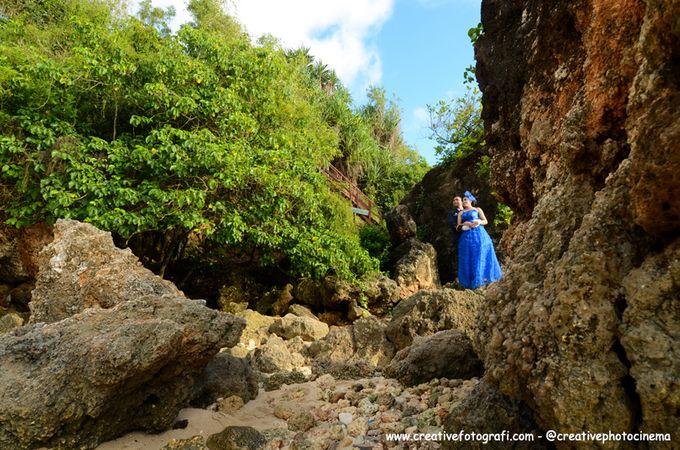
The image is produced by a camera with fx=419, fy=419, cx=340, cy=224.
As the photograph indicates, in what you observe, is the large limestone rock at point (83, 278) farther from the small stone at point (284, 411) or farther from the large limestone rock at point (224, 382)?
the small stone at point (284, 411)

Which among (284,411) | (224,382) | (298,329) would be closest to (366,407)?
(284,411)

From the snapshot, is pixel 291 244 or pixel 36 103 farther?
pixel 291 244

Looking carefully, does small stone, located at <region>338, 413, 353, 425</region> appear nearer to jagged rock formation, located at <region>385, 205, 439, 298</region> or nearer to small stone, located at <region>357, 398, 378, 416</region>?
small stone, located at <region>357, 398, 378, 416</region>

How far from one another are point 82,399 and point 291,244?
21.4ft

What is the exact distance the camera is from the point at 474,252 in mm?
8391

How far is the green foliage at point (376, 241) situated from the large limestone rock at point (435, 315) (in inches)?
324

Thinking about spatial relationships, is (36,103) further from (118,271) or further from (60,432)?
(60,432)

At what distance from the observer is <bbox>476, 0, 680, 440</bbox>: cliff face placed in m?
1.41

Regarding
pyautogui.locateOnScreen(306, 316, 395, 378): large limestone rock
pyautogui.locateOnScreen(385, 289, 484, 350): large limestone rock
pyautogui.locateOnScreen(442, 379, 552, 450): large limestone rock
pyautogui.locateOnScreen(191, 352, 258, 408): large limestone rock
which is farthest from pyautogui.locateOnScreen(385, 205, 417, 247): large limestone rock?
pyautogui.locateOnScreen(442, 379, 552, 450): large limestone rock

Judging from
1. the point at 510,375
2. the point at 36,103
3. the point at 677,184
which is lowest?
the point at 510,375

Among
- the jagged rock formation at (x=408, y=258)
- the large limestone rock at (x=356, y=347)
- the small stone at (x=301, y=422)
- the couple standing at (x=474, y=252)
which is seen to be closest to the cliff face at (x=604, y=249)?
the small stone at (x=301, y=422)

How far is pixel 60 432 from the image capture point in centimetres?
265

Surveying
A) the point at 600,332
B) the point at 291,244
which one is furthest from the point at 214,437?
the point at 291,244

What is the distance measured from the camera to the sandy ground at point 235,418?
290cm
